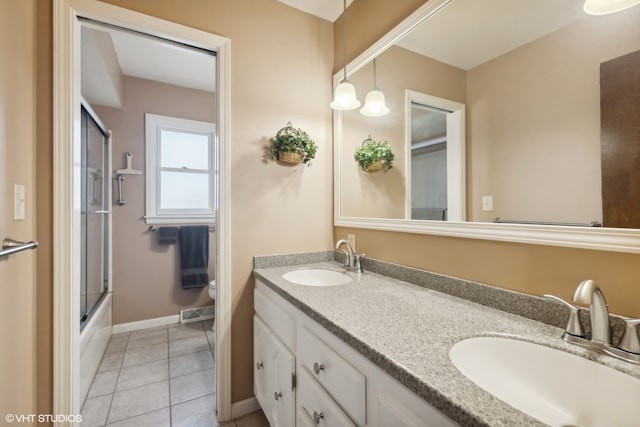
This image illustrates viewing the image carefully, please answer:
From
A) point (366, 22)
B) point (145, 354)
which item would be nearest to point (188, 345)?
point (145, 354)

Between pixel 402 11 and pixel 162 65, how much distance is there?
2204mm

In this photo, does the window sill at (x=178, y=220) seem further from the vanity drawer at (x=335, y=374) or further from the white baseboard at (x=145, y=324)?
the vanity drawer at (x=335, y=374)

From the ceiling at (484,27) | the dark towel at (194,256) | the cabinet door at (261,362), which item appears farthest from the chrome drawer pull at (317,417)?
the dark towel at (194,256)

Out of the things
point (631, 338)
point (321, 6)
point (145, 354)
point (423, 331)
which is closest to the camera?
point (631, 338)

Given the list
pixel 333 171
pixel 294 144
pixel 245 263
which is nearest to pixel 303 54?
pixel 294 144

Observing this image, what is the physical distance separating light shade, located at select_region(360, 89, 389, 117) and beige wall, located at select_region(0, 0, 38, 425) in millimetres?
Result: 1557

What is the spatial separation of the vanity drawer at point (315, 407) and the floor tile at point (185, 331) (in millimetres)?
1931

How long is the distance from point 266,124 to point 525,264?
147 centimetres

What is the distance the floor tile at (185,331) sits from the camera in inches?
101

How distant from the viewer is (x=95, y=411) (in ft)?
5.27

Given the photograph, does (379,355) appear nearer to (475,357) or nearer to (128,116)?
(475,357)

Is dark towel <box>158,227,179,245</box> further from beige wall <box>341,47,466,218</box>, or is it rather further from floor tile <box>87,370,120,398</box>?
beige wall <box>341,47,466,218</box>

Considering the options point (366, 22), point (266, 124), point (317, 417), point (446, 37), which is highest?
point (366, 22)

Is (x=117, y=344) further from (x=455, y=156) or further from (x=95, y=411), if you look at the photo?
(x=455, y=156)
